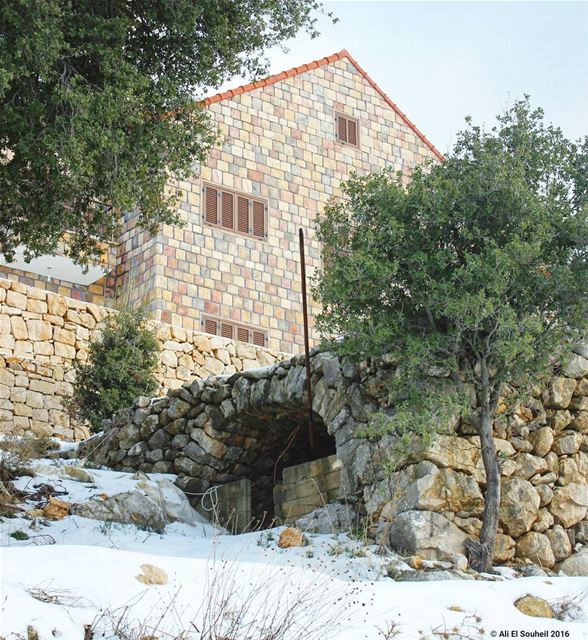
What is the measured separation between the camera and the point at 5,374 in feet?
55.2

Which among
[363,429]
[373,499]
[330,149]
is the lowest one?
[373,499]

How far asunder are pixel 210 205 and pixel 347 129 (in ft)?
14.2

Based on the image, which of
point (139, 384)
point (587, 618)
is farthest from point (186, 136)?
point (587, 618)

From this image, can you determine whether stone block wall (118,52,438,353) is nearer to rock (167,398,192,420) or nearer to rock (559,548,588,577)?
rock (167,398,192,420)

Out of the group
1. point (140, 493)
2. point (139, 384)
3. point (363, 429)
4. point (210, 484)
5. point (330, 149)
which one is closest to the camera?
point (363, 429)

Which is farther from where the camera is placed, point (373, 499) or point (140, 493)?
point (140, 493)

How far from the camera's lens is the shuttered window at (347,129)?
76.2 ft

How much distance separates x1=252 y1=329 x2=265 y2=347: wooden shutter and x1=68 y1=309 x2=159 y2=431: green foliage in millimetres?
4067

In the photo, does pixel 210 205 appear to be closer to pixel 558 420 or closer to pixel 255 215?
pixel 255 215

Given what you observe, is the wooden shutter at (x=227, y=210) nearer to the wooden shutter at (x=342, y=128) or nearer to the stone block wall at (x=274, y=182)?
the stone block wall at (x=274, y=182)

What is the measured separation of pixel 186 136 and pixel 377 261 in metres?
2.85

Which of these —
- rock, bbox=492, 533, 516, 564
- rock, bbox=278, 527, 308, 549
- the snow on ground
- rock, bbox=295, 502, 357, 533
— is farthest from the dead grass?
rock, bbox=295, 502, 357, 533

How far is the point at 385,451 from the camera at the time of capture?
1070 cm

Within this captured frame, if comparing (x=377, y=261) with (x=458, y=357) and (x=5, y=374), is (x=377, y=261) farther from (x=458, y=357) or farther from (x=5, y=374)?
(x=5, y=374)
